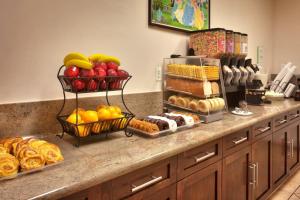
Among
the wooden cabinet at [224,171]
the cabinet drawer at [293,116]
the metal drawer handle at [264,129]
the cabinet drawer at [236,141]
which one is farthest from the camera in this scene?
the cabinet drawer at [293,116]

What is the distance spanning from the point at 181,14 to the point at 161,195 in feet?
4.99

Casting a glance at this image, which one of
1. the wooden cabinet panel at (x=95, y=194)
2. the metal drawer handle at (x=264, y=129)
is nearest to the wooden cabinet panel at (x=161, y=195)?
the wooden cabinet panel at (x=95, y=194)

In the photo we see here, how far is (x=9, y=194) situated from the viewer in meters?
0.77

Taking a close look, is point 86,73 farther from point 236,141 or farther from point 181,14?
point 181,14

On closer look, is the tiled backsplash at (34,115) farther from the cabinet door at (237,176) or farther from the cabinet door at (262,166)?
the cabinet door at (262,166)

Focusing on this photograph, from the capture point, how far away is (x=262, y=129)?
6.72 ft

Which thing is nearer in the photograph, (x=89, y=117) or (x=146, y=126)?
(x=89, y=117)

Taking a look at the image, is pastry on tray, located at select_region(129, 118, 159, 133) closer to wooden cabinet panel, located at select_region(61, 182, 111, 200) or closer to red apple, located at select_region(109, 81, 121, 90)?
red apple, located at select_region(109, 81, 121, 90)

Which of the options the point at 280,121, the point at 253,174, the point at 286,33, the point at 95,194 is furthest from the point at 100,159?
the point at 286,33

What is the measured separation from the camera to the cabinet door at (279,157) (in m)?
2.29

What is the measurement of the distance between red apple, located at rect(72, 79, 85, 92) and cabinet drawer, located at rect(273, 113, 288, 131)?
5.64 feet

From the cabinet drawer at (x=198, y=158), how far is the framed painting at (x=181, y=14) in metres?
1.00

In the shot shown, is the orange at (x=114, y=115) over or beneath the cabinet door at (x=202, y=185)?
over

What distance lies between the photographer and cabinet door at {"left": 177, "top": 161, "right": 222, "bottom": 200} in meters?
1.33
